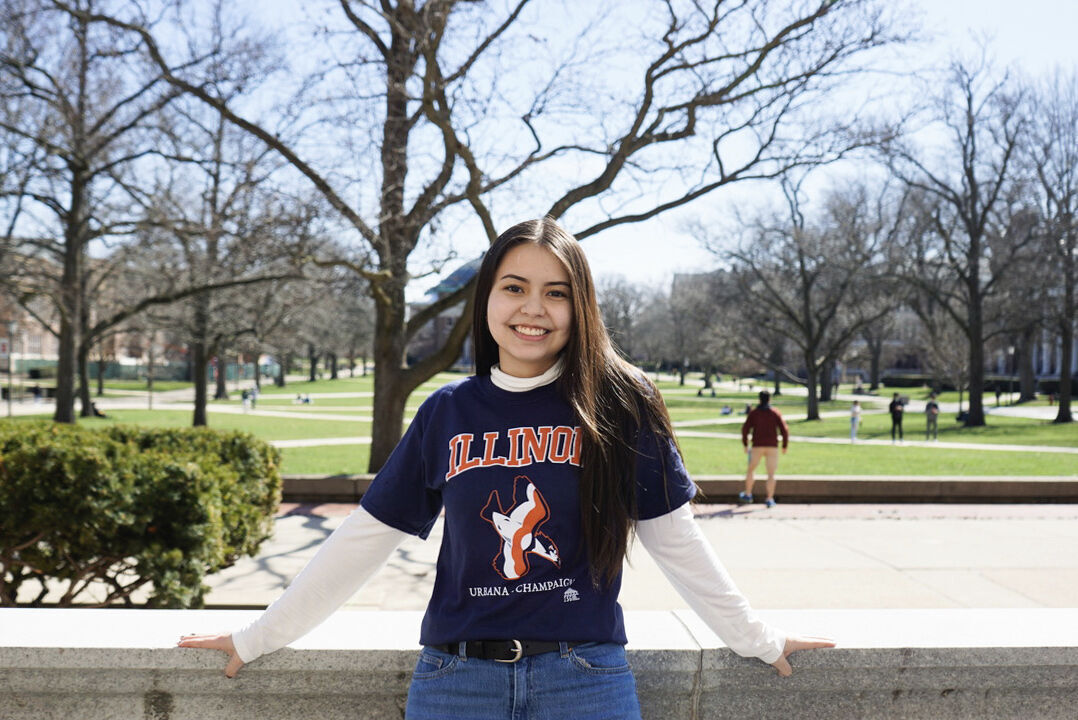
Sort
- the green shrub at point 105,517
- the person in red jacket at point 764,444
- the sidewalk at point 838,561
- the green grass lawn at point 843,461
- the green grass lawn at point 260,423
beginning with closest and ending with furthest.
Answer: the green shrub at point 105,517
the sidewalk at point 838,561
the person in red jacket at point 764,444
the green grass lawn at point 843,461
the green grass lawn at point 260,423

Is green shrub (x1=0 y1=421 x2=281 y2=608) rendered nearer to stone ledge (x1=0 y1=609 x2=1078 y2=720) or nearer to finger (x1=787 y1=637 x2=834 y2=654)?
stone ledge (x1=0 y1=609 x2=1078 y2=720)

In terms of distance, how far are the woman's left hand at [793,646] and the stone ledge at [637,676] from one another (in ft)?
0.12

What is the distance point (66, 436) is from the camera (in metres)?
5.73

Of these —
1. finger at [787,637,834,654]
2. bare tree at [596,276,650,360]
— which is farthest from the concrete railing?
bare tree at [596,276,650,360]

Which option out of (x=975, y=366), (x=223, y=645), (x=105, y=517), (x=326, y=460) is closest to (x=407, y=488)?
(x=223, y=645)

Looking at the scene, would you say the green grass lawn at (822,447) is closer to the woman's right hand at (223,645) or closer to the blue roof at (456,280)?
the blue roof at (456,280)

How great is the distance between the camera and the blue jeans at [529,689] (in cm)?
177

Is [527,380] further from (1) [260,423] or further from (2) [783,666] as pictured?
(1) [260,423]

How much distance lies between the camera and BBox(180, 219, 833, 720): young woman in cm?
181

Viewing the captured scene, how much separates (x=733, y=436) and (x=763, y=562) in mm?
15469

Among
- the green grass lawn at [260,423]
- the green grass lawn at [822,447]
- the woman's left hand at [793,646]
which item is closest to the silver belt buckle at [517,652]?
the woman's left hand at [793,646]

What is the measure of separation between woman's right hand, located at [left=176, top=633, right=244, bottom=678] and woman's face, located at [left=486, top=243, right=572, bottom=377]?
102 centimetres

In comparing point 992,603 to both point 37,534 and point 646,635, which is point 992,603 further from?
point 37,534

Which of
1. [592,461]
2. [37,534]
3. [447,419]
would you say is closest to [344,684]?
[447,419]
